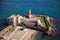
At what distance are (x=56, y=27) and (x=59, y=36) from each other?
1.52m

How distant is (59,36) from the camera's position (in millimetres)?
15109

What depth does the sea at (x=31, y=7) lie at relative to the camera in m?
20.4

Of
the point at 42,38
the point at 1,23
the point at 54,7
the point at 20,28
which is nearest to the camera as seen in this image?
the point at 42,38

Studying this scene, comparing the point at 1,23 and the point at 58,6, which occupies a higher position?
the point at 58,6

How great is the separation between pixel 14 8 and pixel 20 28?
6.88 meters

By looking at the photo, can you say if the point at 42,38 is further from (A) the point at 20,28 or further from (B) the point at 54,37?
(A) the point at 20,28

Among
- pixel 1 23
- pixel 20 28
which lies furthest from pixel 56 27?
pixel 1 23

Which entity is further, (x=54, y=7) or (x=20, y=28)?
(x=54, y=7)

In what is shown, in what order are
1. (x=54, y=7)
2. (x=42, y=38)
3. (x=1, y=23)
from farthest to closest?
(x=54, y=7) → (x=1, y=23) → (x=42, y=38)

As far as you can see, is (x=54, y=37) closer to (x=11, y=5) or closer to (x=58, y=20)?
(x=58, y=20)

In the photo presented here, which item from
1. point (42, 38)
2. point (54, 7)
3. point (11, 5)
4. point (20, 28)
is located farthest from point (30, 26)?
point (11, 5)

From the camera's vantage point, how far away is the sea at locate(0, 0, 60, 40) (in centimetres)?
2036

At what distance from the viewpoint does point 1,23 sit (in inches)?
703

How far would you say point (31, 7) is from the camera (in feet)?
74.7
